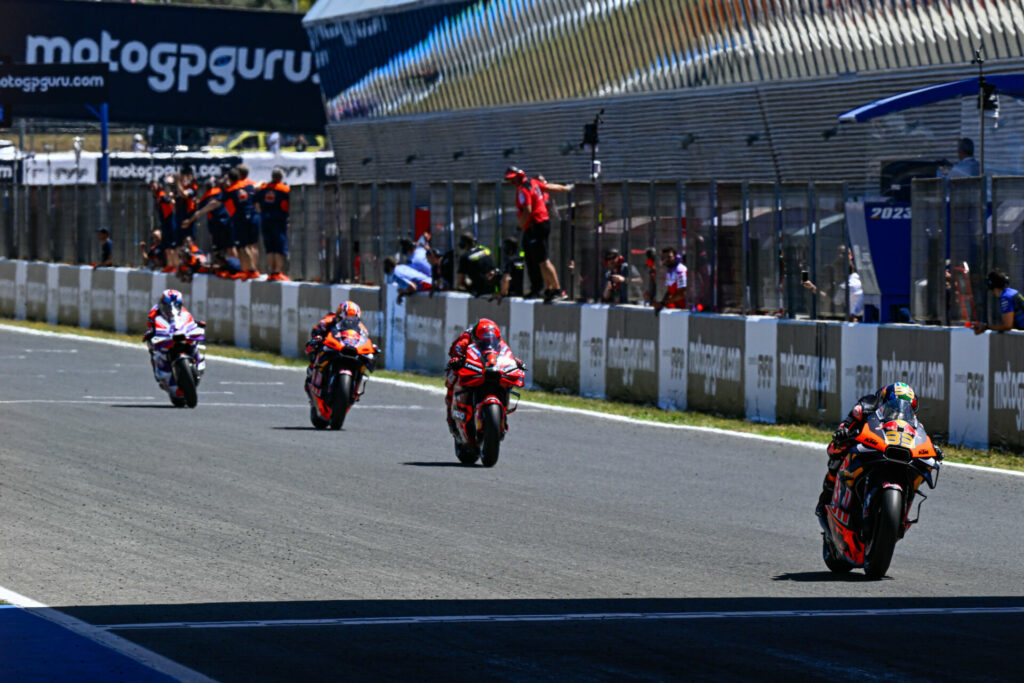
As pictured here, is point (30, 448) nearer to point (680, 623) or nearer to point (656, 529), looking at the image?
point (656, 529)

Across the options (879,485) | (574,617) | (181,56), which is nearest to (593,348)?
(879,485)

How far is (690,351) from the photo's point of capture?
2045 cm

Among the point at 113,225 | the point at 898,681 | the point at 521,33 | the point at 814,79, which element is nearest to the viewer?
the point at 898,681

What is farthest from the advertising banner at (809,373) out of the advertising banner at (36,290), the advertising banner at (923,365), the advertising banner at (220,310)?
the advertising banner at (36,290)

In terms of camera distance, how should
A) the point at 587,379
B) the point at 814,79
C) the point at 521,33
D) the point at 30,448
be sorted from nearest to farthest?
the point at 30,448, the point at 587,379, the point at 814,79, the point at 521,33

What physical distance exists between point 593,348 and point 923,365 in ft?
18.0

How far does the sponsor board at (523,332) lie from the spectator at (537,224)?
33 centimetres

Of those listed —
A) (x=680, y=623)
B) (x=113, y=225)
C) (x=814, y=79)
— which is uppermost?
(x=814, y=79)

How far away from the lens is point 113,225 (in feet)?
114

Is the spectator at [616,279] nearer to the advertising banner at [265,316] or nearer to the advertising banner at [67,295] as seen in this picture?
the advertising banner at [265,316]

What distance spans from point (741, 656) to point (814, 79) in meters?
23.6

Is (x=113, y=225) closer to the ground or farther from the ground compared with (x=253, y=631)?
farther from the ground

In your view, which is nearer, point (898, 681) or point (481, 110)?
point (898, 681)

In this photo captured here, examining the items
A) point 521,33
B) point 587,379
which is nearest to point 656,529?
point 587,379
